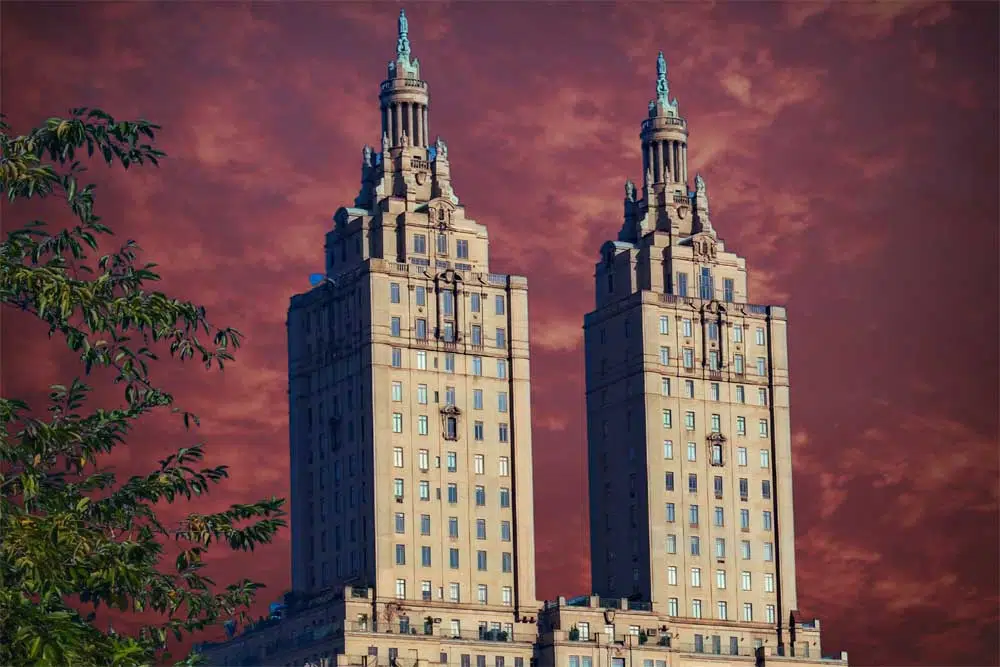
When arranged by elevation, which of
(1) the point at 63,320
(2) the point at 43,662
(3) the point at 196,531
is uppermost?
(1) the point at 63,320

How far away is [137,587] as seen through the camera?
190ft

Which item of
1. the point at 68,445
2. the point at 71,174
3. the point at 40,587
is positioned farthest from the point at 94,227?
the point at 40,587

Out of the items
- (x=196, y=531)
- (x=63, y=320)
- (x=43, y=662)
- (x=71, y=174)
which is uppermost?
(x=71, y=174)

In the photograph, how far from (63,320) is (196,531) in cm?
642

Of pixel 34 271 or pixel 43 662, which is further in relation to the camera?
pixel 34 271

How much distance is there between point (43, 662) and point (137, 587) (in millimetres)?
3903

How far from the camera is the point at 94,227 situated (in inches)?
2331

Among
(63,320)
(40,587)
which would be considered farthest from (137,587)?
(63,320)

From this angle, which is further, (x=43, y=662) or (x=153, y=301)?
(x=153, y=301)

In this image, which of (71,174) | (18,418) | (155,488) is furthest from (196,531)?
(71,174)

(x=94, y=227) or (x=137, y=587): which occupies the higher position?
(x=94, y=227)

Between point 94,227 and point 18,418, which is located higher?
point 94,227

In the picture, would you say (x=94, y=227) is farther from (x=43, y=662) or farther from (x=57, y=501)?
(x=43, y=662)

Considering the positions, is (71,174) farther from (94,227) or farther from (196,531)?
(196,531)
